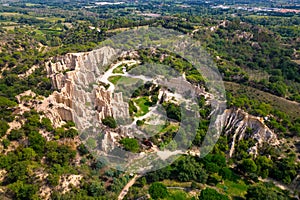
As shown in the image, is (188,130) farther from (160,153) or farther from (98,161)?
(98,161)

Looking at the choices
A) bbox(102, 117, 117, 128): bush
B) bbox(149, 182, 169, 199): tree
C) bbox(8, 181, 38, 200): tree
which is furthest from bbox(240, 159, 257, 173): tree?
bbox(8, 181, 38, 200): tree

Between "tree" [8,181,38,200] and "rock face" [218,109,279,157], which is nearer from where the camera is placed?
"tree" [8,181,38,200]

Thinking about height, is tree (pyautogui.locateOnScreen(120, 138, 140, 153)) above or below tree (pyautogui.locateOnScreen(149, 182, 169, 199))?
above

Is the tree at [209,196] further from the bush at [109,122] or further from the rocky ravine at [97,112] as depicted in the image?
the bush at [109,122]

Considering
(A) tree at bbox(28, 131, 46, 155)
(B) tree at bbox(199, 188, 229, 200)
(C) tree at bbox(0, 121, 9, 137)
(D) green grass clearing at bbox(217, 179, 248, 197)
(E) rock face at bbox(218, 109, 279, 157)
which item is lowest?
(D) green grass clearing at bbox(217, 179, 248, 197)

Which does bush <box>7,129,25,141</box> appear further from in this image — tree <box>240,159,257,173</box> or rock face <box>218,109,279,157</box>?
tree <box>240,159,257,173</box>

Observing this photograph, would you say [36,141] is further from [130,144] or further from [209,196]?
[209,196]

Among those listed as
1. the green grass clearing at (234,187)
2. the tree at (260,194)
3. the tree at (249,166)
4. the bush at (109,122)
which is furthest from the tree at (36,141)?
the tree at (249,166)
